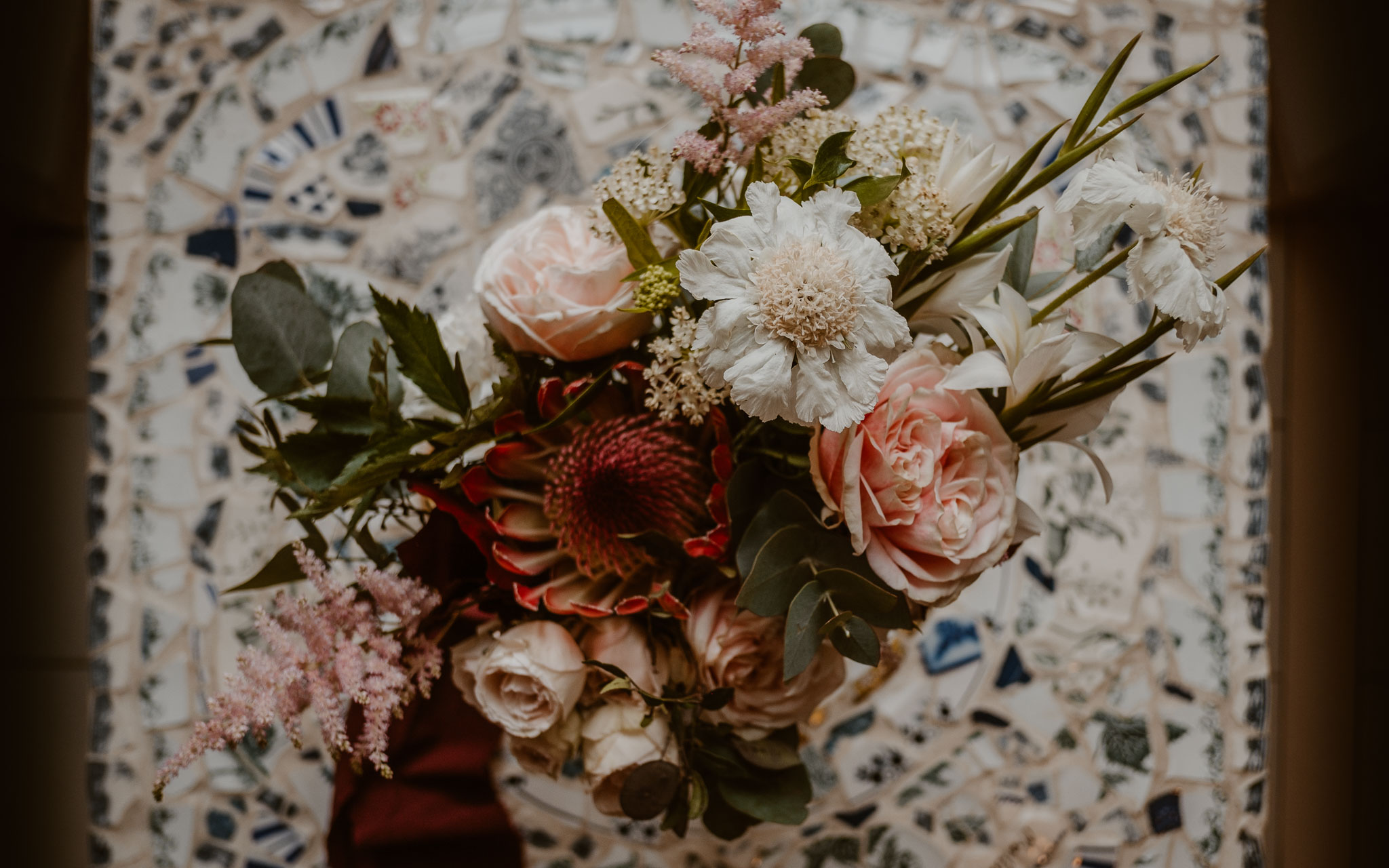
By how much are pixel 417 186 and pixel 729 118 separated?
1.77 feet

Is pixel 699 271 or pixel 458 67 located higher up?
pixel 458 67

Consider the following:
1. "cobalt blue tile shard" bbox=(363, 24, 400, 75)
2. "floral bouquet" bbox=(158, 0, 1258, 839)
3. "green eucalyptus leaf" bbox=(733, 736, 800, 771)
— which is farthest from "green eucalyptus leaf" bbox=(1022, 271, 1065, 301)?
"cobalt blue tile shard" bbox=(363, 24, 400, 75)

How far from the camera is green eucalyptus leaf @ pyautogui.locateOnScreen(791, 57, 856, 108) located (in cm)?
50

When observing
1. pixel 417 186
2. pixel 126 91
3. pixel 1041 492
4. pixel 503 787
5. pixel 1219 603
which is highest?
pixel 126 91

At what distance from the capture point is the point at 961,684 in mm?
834

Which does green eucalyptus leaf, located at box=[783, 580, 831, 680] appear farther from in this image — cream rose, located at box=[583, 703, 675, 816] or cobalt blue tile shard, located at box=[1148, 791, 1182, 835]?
cobalt blue tile shard, located at box=[1148, 791, 1182, 835]

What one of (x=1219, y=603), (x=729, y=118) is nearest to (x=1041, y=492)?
(x=1219, y=603)

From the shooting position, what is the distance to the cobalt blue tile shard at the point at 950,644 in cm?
83

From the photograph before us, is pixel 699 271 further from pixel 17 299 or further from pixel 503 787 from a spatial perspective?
pixel 17 299

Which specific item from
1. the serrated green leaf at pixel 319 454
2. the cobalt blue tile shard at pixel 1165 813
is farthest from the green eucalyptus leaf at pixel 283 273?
the cobalt blue tile shard at pixel 1165 813

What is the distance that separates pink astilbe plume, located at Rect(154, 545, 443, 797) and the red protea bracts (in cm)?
6

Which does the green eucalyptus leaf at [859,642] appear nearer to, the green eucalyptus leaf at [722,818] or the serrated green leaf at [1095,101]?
the green eucalyptus leaf at [722,818]

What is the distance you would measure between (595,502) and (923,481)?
0.18 m

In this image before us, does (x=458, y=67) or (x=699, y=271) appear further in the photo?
(x=458, y=67)
